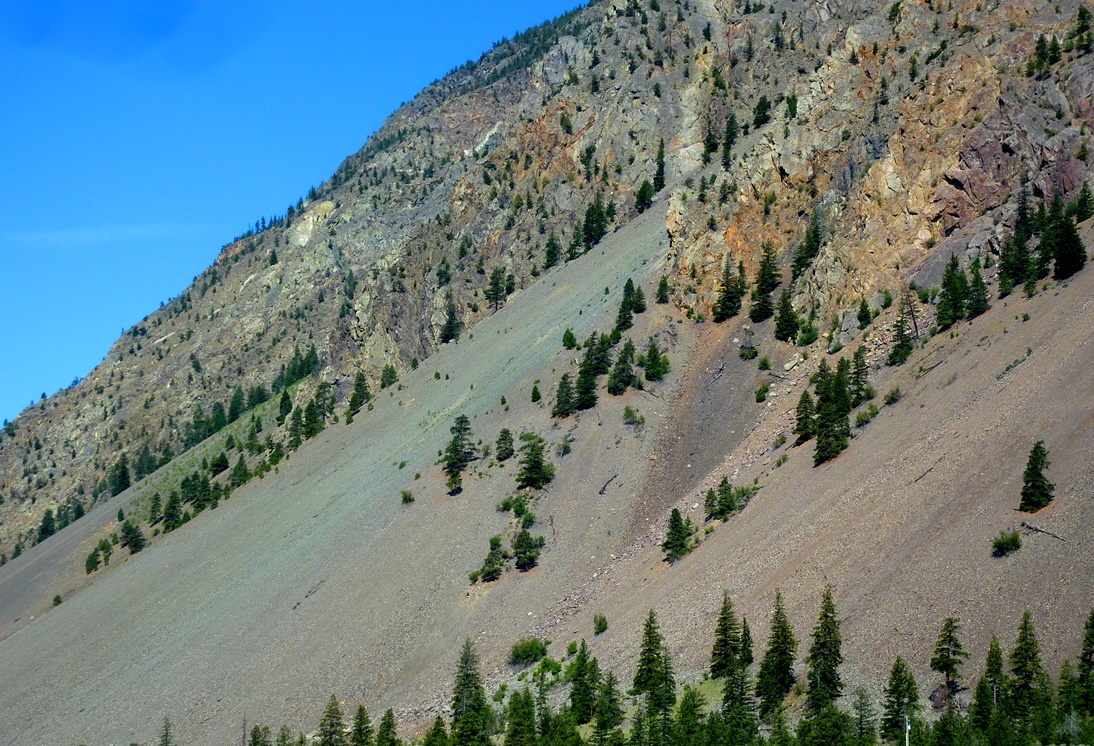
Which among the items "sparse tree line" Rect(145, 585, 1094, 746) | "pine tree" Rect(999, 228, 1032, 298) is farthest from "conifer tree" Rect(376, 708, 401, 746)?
"pine tree" Rect(999, 228, 1032, 298)

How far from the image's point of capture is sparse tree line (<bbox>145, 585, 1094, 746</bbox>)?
49188 mm

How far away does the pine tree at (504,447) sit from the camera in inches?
4028

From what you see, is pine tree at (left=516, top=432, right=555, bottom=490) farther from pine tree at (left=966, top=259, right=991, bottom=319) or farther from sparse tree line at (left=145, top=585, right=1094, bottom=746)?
pine tree at (left=966, top=259, right=991, bottom=319)

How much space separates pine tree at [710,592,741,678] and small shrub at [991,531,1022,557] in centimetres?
1364

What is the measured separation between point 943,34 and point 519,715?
262 ft

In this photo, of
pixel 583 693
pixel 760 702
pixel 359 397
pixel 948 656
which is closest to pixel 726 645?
pixel 760 702

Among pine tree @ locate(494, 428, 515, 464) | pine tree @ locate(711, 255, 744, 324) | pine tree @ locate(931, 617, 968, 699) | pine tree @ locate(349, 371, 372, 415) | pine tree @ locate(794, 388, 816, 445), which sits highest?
pine tree @ locate(349, 371, 372, 415)

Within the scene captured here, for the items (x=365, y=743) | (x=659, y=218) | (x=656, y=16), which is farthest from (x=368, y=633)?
(x=656, y=16)

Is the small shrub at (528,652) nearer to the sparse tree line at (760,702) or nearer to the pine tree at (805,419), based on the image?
the sparse tree line at (760,702)

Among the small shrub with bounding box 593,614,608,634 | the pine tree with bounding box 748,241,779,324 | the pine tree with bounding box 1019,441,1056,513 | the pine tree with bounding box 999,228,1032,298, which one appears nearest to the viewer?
the pine tree with bounding box 1019,441,1056,513

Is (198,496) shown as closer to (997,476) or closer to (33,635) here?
(33,635)

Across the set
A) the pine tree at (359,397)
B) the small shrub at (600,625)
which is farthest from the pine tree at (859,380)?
the pine tree at (359,397)

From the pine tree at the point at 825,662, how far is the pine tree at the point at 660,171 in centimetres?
9990

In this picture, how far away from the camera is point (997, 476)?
218 feet
